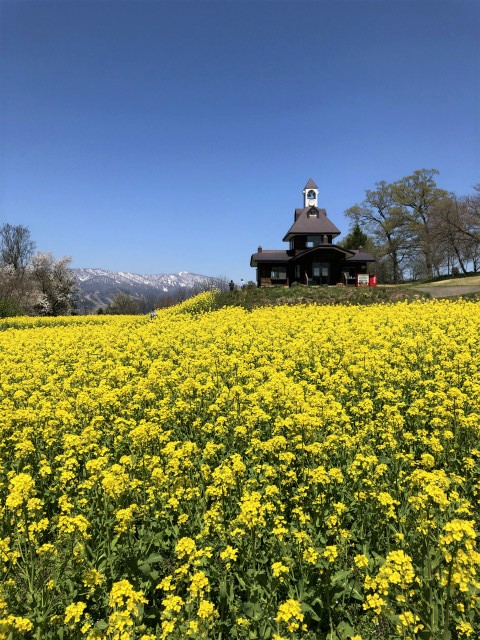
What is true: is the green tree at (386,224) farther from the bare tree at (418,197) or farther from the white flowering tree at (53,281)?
the white flowering tree at (53,281)

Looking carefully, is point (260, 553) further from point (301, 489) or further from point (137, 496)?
point (137, 496)

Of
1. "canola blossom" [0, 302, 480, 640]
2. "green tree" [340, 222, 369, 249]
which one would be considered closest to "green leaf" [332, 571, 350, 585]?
"canola blossom" [0, 302, 480, 640]

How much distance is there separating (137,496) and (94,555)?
0.68 m

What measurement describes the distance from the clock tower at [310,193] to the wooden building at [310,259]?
3456 millimetres

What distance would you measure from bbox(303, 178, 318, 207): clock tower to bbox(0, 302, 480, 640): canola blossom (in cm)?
5025

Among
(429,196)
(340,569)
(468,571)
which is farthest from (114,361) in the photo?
(429,196)

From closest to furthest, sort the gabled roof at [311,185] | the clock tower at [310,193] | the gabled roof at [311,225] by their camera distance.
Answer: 1. the gabled roof at [311,225]
2. the clock tower at [310,193]
3. the gabled roof at [311,185]

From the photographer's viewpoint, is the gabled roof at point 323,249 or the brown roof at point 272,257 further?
the brown roof at point 272,257

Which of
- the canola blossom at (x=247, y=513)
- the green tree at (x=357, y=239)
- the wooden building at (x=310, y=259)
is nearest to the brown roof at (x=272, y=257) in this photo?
the wooden building at (x=310, y=259)

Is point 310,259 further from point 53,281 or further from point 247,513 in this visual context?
point 53,281

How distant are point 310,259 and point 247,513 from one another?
4098 centimetres

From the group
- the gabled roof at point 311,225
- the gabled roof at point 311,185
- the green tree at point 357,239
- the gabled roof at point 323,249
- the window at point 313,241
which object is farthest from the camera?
the green tree at point 357,239

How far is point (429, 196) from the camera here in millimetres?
65375

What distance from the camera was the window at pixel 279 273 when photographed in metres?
47.4
